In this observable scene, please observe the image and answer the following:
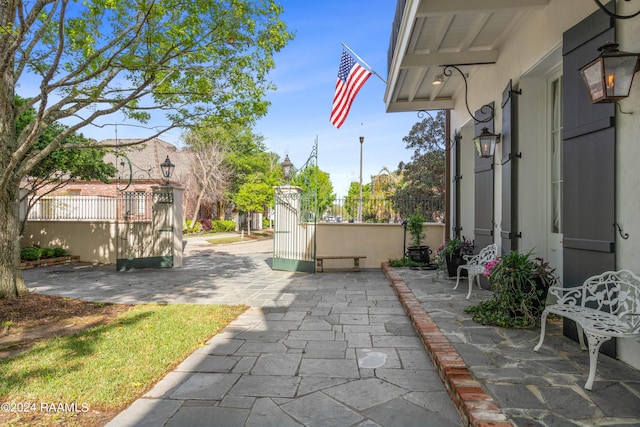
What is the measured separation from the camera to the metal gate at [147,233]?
10.1 metres

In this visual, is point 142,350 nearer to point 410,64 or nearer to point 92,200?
point 410,64

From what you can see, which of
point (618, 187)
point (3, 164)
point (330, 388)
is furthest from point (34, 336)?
point (618, 187)

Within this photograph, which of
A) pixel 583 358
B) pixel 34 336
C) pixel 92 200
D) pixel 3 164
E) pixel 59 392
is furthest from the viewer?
pixel 92 200

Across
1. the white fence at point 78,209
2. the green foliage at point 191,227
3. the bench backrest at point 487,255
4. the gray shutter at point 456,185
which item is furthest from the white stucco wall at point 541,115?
the green foliage at point 191,227

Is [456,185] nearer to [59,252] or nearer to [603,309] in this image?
[603,309]

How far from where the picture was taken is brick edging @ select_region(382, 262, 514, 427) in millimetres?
2064

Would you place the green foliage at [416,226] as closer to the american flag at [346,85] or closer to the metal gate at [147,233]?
the american flag at [346,85]

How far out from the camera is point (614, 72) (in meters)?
2.67

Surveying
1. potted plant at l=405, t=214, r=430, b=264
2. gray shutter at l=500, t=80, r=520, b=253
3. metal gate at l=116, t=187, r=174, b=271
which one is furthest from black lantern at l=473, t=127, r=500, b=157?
metal gate at l=116, t=187, r=174, b=271

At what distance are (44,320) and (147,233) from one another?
235 inches

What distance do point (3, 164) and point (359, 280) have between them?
6.31 m

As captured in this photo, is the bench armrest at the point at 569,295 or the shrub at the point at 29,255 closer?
the bench armrest at the point at 569,295

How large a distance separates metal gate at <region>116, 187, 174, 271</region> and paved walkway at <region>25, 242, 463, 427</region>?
3.48m

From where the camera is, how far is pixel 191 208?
2620 cm
